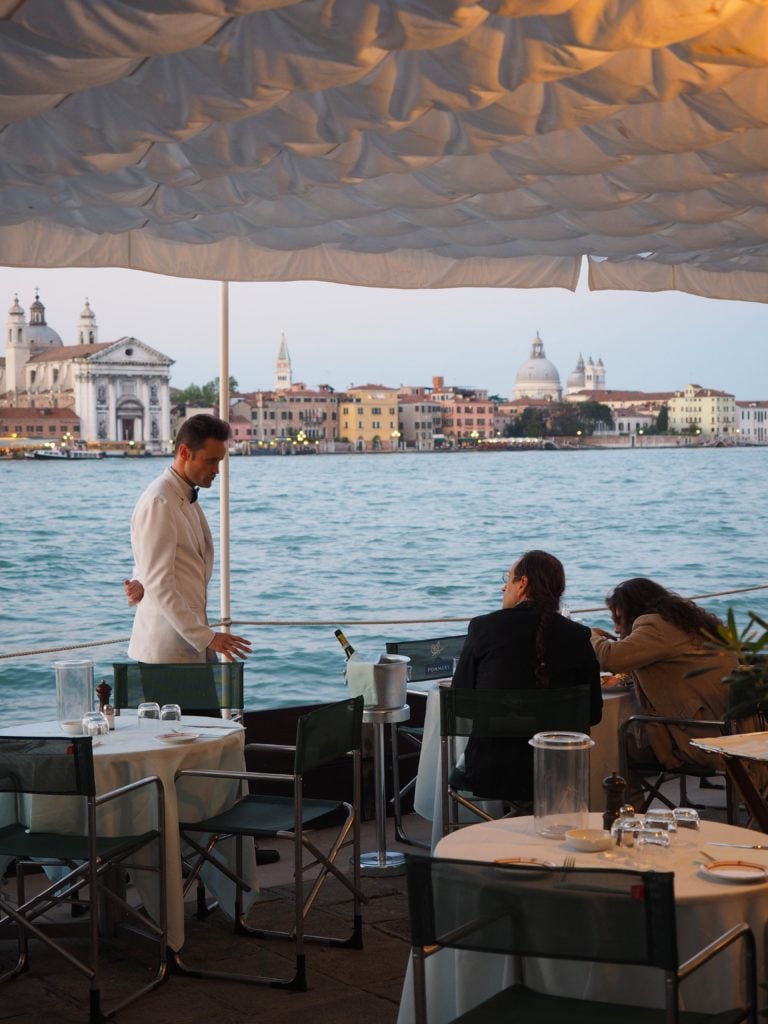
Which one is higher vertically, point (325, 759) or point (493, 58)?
point (493, 58)

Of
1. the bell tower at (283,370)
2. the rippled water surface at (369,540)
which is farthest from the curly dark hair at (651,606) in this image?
the bell tower at (283,370)

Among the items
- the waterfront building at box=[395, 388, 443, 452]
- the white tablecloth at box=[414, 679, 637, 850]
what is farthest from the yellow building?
the white tablecloth at box=[414, 679, 637, 850]

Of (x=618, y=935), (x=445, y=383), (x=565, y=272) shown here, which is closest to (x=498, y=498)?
(x=445, y=383)

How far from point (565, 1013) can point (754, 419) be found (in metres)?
52.5

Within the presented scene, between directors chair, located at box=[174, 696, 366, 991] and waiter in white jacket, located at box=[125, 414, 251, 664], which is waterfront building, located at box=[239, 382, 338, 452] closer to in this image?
waiter in white jacket, located at box=[125, 414, 251, 664]

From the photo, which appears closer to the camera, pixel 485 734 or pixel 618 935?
pixel 618 935

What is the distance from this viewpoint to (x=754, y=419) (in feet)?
174

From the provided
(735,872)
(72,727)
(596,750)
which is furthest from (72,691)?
(735,872)

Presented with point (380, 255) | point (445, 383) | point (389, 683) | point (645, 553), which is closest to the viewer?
point (389, 683)

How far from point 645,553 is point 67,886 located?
3941 cm

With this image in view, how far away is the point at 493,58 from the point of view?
3322 mm

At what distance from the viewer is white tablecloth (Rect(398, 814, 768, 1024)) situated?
2553 millimetres

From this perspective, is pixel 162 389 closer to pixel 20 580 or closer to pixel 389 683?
pixel 20 580

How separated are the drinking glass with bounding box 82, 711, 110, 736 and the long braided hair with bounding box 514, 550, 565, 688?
4.39 feet
